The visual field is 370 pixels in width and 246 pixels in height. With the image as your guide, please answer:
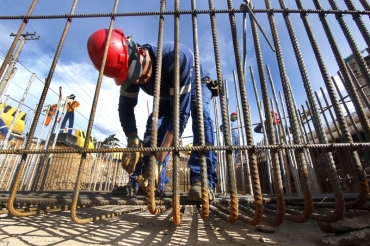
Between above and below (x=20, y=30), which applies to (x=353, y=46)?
below

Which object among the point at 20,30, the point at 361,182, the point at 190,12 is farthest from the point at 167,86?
the point at 361,182

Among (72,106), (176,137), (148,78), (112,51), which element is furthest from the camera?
(72,106)

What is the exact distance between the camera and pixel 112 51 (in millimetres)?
2137

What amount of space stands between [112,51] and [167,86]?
76 centimetres

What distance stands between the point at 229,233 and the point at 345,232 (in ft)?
2.11

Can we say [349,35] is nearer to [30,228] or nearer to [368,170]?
[30,228]

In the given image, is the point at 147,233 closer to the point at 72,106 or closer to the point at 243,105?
the point at 243,105

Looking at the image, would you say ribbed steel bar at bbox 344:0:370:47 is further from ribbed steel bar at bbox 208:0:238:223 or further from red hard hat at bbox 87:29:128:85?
red hard hat at bbox 87:29:128:85

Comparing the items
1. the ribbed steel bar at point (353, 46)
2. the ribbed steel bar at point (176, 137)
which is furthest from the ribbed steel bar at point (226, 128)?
the ribbed steel bar at point (353, 46)

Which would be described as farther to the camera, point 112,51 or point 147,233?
point 112,51

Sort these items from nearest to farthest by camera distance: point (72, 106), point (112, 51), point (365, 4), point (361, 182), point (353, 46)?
point (361, 182) → point (353, 46) → point (365, 4) → point (112, 51) → point (72, 106)

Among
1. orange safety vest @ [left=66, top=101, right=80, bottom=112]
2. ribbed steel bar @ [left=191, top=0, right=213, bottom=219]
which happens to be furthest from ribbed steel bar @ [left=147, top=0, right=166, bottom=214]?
orange safety vest @ [left=66, top=101, right=80, bottom=112]

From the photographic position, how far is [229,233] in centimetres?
139

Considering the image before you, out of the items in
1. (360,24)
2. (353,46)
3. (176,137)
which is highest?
(360,24)
